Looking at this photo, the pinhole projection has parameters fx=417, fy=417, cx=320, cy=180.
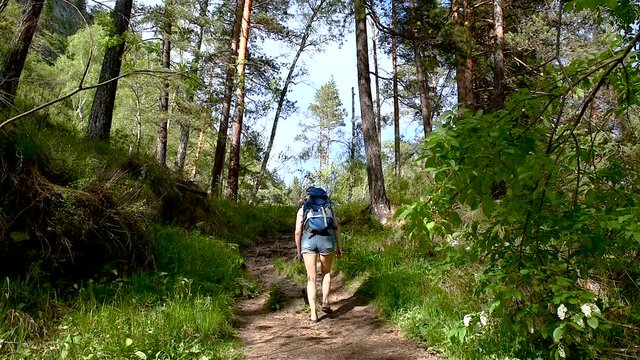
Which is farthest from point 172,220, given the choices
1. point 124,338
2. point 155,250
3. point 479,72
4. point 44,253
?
point 479,72

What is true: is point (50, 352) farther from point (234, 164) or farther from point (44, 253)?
point (234, 164)

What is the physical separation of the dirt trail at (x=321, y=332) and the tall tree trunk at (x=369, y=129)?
304 centimetres

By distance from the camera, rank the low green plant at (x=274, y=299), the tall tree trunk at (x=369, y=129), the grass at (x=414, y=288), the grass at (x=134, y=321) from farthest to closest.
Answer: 1. the tall tree trunk at (x=369, y=129)
2. the low green plant at (x=274, y=299)
3. the grass at (x=414, y=288)
4. the grass at (x=134, y=321)

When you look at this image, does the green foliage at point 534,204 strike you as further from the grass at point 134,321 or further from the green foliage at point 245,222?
the green foliage at point 245,222

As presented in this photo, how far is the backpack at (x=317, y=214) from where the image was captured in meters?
5.89

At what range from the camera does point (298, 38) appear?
61.9 ft

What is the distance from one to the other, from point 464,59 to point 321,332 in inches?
319

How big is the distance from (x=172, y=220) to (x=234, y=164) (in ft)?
21.8

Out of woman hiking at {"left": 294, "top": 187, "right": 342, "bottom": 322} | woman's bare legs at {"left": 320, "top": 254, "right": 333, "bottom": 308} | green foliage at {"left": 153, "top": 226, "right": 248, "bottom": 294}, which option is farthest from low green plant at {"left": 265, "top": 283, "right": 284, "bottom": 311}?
woman's bare legs at {"left": 320, "top": 254, "right": 333, "bottom": 308}

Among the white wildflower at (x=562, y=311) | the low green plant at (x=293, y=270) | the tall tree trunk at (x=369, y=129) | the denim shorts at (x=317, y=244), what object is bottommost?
the low green plant at (x=293, y=270)

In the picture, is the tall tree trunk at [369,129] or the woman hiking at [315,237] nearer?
the woman hiking at [315,237]

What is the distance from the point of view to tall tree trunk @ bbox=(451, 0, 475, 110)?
10508 millimetres

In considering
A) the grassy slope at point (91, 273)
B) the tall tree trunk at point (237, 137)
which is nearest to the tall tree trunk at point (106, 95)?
the grassy slope at point (91, 273)

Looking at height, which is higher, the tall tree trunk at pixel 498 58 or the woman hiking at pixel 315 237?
the tall tree trunk at pixel 498 58
